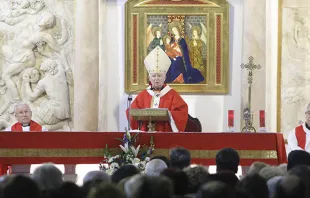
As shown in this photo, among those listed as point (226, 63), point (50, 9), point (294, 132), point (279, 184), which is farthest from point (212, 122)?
point (279, 184)

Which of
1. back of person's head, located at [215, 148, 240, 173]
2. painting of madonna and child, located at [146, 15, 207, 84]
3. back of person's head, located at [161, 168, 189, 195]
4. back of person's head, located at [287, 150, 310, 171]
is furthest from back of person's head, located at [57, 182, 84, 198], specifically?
painting of madonna and child, located at [146, 15, 207, 84]

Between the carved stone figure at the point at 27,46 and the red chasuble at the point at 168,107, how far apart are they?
2.55 meters

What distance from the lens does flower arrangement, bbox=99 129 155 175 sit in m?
8.70

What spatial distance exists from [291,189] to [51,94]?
9.31m

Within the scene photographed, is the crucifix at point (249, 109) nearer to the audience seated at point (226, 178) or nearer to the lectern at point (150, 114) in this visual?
the lectern at point (150, 114)

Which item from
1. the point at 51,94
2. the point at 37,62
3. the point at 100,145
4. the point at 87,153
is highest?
the point at 37,62

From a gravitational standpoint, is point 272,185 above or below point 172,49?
below

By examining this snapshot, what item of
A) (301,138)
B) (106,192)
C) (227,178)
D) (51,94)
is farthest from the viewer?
(51,94)

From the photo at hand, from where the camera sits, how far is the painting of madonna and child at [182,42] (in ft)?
43.9

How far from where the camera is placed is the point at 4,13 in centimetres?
1330

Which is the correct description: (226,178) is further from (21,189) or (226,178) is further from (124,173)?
(21,189)

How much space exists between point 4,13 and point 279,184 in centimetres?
Result: 1005

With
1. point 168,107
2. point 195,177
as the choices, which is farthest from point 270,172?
point 168,107

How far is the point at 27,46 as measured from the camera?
13.1 m
